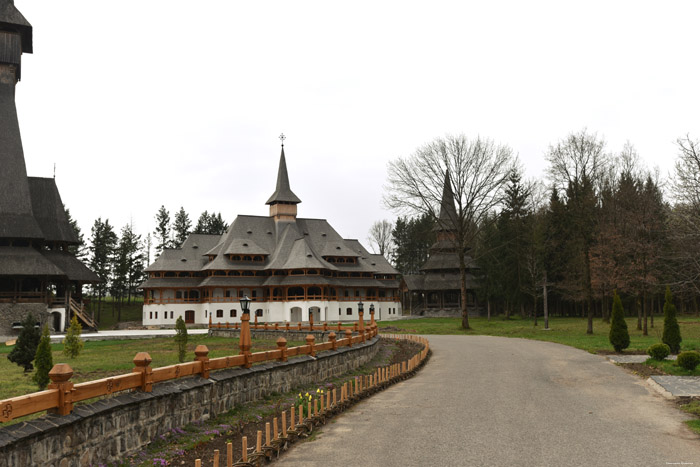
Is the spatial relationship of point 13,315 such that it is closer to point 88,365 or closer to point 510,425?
point 88,365

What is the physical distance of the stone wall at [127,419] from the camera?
7.00 m

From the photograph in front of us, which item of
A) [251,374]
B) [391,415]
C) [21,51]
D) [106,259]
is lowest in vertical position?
[391,415]

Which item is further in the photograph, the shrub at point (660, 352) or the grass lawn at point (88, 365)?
the shrub at point (660, 352)

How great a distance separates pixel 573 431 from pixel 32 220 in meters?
48.0

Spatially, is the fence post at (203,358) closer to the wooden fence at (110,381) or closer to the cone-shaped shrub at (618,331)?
the wooden fence at (110,381)

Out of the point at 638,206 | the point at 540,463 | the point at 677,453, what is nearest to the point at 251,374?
the point at 540,463

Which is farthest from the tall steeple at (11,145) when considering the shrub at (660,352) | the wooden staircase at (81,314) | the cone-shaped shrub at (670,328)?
the cone-shaped shrub at (670,328)

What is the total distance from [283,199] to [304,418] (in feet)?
197

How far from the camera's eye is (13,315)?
43.4 m

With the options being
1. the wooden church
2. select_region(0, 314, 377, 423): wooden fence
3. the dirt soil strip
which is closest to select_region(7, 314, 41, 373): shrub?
select_region(0, 314, 377, 423): wooden fence

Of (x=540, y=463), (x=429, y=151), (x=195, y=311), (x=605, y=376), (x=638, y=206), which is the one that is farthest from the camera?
(x=195, y=311)

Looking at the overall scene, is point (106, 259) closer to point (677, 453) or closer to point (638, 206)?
point (638, 206)

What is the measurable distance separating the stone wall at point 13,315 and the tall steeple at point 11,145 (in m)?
6.03

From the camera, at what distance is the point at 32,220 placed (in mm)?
47094
